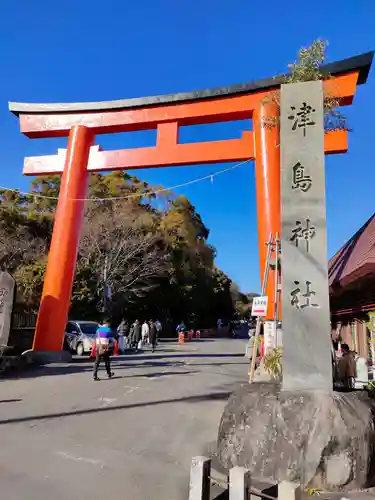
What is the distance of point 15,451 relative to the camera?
470cm

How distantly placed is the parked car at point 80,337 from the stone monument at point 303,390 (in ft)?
43.9

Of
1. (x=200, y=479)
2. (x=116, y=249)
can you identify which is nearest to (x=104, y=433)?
(x=200, y=479)

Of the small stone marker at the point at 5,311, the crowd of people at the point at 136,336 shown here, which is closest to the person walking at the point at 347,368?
the small stone marker at the point at 5,311

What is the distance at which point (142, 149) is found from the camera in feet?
44.3

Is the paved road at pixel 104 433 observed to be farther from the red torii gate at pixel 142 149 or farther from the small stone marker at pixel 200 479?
the red torii gate at pixel 142 149

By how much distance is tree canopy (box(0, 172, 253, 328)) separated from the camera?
79.7ft

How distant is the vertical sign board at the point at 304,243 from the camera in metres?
→ 4.63

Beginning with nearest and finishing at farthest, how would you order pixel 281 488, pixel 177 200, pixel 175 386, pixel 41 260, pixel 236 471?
pixel 281 488 → pixel 236 471 → pixel 175 386 → pixel 41 260 → pixel 177 200

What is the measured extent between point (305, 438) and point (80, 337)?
1503 centimetres

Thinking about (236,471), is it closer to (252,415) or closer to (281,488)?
(281,488)

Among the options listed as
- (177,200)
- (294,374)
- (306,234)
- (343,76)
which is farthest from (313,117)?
(177,200)

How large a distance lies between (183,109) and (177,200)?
2321 cm

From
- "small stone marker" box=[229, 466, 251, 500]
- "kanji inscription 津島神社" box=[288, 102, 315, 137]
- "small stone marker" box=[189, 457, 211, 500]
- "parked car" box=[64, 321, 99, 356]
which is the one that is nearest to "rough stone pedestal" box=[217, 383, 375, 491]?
"small stone marker" box=[189, 457, 211, 500]

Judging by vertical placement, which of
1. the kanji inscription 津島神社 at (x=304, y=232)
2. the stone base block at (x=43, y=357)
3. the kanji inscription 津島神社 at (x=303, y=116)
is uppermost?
the kanji inscription 津島神社 at (x=303, y=116)
